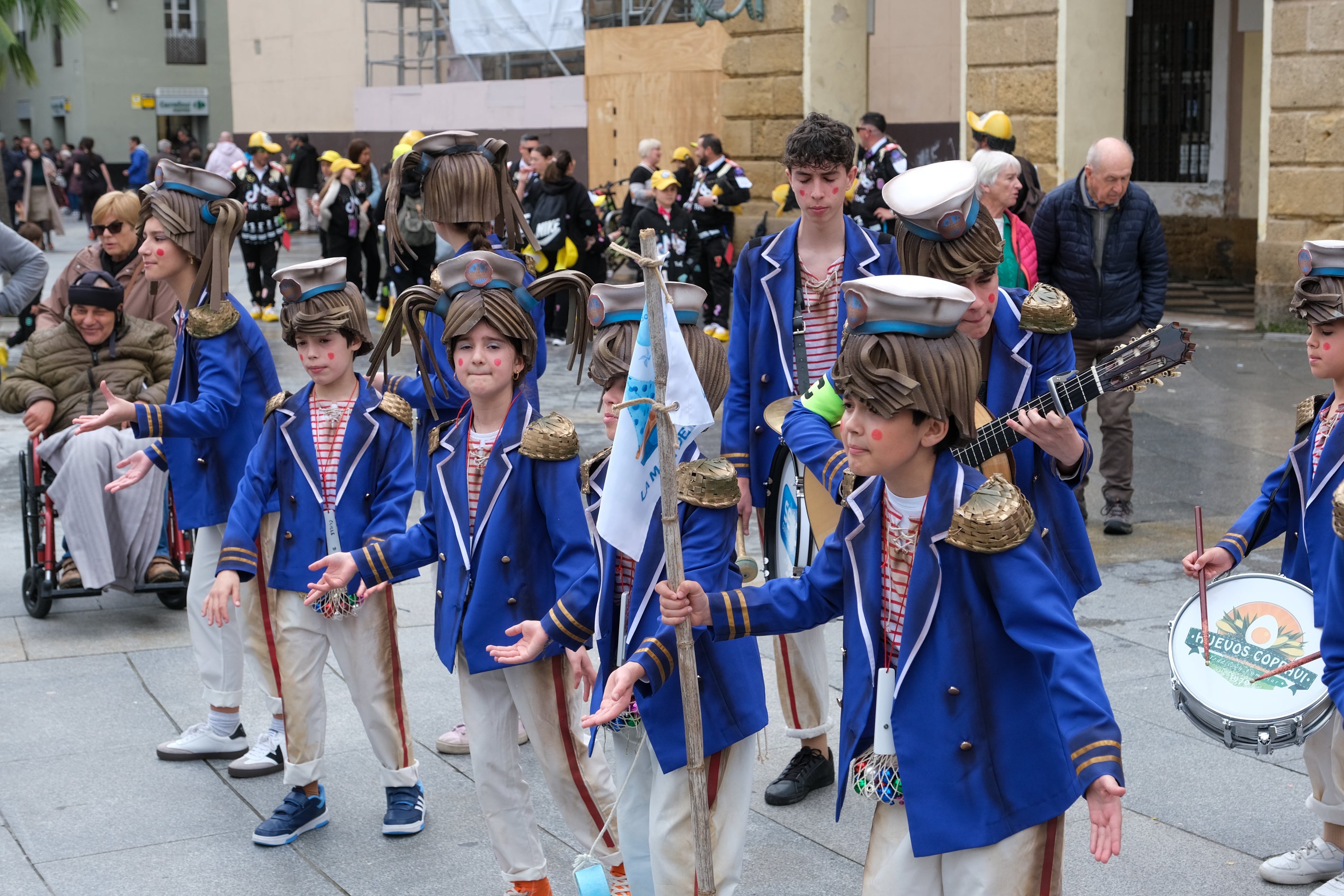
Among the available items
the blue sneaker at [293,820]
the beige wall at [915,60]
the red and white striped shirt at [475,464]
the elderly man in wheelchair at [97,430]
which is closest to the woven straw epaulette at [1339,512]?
the red and white striped shirt at [475,464]

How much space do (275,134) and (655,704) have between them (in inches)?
1434

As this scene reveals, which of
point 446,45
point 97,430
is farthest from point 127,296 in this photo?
point 446,45

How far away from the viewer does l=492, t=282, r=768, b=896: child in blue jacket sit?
3.50 m

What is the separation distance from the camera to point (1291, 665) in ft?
13.3

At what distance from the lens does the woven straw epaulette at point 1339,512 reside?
3.51m

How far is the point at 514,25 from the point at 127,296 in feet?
73.3

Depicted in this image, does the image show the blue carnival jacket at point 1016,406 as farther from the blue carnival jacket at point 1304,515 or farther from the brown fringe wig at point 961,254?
the blue carnival jacket at point 1304,515

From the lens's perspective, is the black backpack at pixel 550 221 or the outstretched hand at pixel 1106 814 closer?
the outstretched hand at pixel 1106 814

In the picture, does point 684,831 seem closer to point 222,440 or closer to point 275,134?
point 222,440

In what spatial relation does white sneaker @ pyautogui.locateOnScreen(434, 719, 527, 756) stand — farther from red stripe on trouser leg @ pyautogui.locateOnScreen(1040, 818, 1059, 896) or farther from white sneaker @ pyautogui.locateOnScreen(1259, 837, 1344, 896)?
red stripe on trouser leg @ pyautogui.locateOnScreen(1040, 818, 1059, 896)

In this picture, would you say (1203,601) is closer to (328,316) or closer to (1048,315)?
(1048,315)

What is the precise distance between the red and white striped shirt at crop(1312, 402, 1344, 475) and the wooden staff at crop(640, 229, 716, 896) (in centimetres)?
195

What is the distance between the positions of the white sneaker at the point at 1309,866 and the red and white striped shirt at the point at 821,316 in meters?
2.01

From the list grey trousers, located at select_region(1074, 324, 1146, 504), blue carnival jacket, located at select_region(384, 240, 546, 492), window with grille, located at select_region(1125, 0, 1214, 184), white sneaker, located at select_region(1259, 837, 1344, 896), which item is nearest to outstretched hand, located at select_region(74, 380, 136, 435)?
blue carnival jacket, located at select_region(384, 240, 546, 492)
